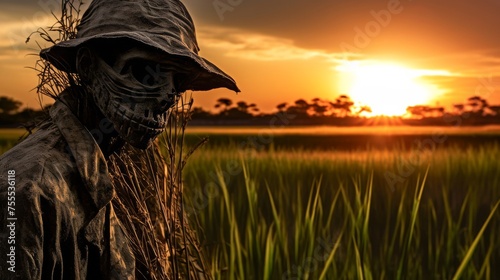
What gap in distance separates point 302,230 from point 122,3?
2.41 metres

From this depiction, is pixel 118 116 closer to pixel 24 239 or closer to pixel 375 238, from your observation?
pixel 24 239

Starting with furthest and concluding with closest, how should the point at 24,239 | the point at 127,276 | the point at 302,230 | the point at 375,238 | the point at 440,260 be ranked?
the point at 375,238 → the point at 440,260 → the point at 302,230 → the point at 127,276 → the point at 24,239

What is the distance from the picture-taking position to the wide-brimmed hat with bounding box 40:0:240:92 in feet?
5.36

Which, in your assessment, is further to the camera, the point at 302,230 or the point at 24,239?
the point at 302,230

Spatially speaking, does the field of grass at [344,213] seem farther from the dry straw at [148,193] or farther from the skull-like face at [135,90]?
the skull-like face at [135,90]

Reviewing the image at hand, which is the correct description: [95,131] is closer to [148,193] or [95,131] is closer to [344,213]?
[148,193]

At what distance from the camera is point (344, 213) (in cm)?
505

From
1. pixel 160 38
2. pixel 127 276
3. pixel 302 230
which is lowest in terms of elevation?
pixel 302 230

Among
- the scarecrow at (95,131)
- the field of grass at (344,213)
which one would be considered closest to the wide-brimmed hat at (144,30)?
the scarecrow at (95,131)

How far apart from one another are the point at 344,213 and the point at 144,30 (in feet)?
11.7

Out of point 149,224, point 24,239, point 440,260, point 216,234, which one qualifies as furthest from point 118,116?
point 440,260

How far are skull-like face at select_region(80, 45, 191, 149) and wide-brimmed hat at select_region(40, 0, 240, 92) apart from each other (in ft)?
0.16

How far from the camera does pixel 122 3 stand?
1755 mm

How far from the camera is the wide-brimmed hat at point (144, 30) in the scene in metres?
1.63
